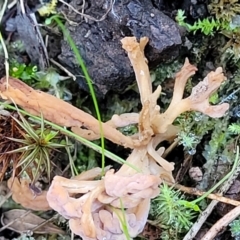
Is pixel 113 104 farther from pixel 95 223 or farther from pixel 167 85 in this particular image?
pixel 95 223

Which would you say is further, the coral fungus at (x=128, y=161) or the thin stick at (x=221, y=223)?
the thin stick at (x=221, y=223)

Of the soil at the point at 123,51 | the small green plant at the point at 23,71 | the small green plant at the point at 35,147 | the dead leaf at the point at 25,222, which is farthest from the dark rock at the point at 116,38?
the dead leaf at the point at 25,222

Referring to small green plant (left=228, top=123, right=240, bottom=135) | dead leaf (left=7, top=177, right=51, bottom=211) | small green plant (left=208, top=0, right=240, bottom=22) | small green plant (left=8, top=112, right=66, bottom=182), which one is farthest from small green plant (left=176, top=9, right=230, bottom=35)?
dead leaf (left=7, top=177, right=51, bottom=211)

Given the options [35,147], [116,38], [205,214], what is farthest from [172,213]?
[116,38]

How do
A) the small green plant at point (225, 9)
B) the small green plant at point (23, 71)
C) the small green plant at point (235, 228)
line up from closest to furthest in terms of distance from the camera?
1. the small green plant at point (235, 228)
2. the small green plant at point (225, 9)
3. the small green plant at point (23, 71)

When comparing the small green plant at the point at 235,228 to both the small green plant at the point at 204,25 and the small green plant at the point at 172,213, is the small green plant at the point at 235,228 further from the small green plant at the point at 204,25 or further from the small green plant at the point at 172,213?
the small green plant at the point at 204,25

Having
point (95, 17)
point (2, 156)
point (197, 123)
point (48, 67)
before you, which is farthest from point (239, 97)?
point (2, 156)

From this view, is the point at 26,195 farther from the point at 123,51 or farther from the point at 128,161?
the point at 123,51
